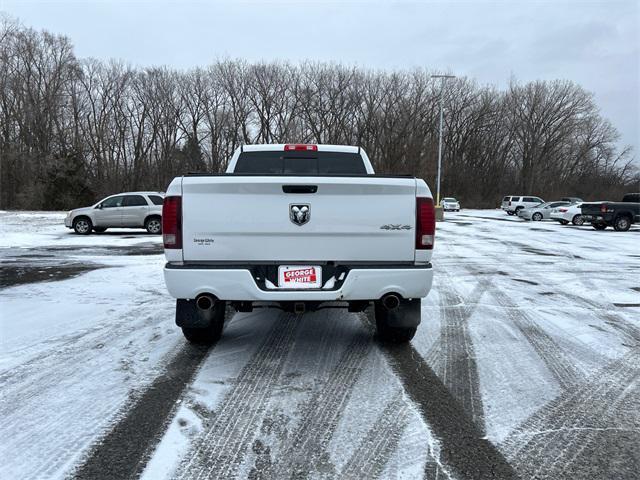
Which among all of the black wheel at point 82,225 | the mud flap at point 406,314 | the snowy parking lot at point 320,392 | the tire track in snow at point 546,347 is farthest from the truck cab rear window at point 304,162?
the black wheel at point 82,225

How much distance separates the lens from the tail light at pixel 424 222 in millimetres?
3984

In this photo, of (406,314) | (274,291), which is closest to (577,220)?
(406,314)

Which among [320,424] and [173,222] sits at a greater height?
[173,222]

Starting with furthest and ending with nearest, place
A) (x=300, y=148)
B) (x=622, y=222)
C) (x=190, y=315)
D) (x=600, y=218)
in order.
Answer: (x=600, y=218)
(x=622, y=222)
(x=300, y=148)
(x=190, y=315)

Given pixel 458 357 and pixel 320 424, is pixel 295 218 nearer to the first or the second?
pixel 320 424

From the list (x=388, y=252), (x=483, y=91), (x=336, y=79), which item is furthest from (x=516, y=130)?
(x=388, y=252)

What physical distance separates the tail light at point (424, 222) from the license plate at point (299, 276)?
2.90 feet

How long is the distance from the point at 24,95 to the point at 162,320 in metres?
53.5

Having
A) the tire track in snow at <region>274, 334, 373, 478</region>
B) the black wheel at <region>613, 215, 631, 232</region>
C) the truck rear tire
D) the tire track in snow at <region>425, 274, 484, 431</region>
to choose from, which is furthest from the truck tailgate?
the black wheel at <region>613, 215, 631, 232</region>

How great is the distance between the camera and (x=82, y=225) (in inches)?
718

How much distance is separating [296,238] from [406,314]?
1.34m

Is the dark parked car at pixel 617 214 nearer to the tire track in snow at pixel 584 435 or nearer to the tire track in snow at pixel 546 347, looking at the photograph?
the tire track in snow at pixel 546 347

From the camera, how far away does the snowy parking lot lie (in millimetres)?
2742

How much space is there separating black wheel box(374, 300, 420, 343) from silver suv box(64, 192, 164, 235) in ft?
50.7
